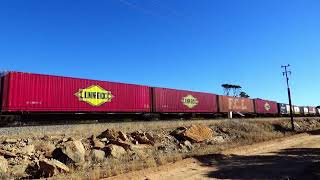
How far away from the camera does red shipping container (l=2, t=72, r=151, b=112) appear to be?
22.1 meters

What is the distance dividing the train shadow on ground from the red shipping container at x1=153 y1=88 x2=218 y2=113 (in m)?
14.0

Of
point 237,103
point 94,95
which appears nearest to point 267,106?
point 237,103

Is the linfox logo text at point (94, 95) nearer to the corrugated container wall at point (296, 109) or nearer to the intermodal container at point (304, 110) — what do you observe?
the corrugated container wall at point (296, 109)

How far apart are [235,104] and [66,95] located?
2906 cm

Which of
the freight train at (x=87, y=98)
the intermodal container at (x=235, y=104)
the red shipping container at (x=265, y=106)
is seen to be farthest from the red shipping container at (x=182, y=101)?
the red shipping container at (x=265, y=106)

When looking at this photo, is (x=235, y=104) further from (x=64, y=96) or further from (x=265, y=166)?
(x=265, y=166)

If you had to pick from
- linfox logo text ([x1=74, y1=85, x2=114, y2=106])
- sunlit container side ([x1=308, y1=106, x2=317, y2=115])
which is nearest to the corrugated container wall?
sunlit container side ([x1=308, y1=106, x2=317, y2=115])

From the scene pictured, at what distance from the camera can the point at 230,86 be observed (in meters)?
103

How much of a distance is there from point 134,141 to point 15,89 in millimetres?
8296

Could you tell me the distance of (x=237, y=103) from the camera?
49312 mm

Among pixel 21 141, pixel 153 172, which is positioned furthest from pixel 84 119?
pixel 153 172

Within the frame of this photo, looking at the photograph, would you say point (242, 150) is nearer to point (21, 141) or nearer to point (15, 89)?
point (21, 141)

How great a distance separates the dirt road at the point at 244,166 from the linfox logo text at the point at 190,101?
14.7 m

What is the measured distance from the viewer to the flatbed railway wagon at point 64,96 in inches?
866
